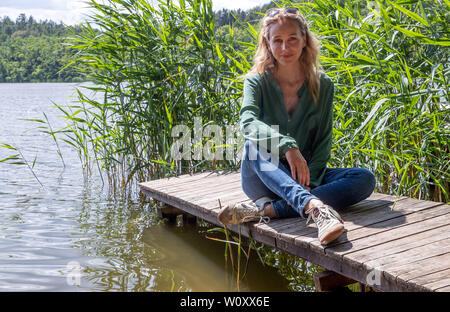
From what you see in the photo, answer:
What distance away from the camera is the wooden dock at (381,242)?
174cm

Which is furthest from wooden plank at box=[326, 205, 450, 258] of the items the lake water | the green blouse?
the lake water

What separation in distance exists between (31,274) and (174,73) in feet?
6.89

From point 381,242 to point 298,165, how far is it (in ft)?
1.77

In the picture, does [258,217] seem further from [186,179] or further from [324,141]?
[186,179]

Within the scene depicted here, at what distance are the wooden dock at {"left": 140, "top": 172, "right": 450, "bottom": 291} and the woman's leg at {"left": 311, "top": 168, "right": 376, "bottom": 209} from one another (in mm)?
85

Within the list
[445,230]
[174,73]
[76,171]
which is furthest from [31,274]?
[76,171]

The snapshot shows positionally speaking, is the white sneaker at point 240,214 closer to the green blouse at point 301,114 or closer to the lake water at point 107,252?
the green blouse at point 301,114

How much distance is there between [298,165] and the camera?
235 centimetres

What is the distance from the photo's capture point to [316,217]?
216 centimetres

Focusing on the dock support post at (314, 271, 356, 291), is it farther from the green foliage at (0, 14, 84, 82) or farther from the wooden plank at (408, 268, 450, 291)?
the green foliage at (0, 14, 84, 82)

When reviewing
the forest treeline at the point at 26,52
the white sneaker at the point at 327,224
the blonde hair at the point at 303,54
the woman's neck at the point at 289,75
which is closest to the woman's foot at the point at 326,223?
the white sneaker at the point at 327,224

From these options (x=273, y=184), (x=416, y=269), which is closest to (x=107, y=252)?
(x=273, y=184)

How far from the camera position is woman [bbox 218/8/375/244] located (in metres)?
2.39

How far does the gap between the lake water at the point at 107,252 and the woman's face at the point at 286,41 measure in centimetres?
131
